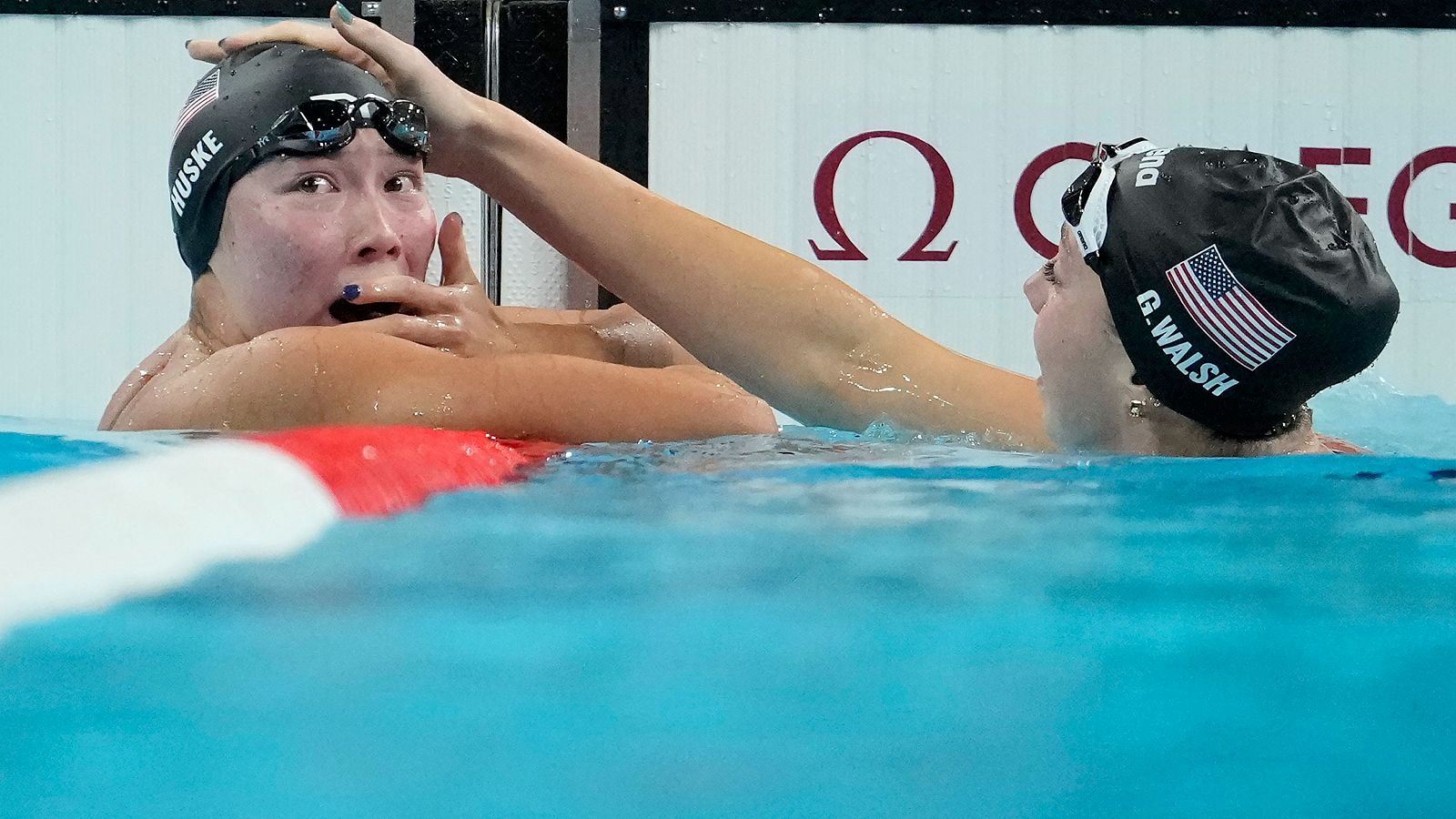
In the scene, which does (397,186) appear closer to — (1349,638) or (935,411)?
(935,411)

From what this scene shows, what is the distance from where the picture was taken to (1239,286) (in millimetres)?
2098

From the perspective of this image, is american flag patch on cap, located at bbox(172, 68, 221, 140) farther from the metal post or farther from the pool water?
the metal post

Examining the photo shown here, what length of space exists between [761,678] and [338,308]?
211cm

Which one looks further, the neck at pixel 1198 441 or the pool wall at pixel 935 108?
the pool wall at pixel 935 108

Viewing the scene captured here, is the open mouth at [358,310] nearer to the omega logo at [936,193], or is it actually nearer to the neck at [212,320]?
the neck at [212,320]

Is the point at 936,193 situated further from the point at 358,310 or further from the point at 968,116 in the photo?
the point at 358,310

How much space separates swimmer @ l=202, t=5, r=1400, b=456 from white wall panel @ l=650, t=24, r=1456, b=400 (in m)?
2.55

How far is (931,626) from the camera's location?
108 centimetres

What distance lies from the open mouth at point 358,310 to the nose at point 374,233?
0.38ft

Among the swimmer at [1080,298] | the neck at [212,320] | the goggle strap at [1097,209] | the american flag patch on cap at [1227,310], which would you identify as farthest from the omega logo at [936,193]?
the american flag patch on cap at [1227,310]

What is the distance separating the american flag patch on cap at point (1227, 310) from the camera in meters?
2.09

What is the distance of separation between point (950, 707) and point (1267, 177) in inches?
61.4

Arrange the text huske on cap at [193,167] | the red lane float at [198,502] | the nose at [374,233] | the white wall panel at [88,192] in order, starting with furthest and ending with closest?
the white wall panel at [88,192], the text huske on cap at [193,167], the nose at [374,233], the red lane float at [198,502]

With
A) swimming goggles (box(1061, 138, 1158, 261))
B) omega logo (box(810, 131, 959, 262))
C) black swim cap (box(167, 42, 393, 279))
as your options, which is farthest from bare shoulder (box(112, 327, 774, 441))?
omega logo (box(810, 131, 959, 262))
